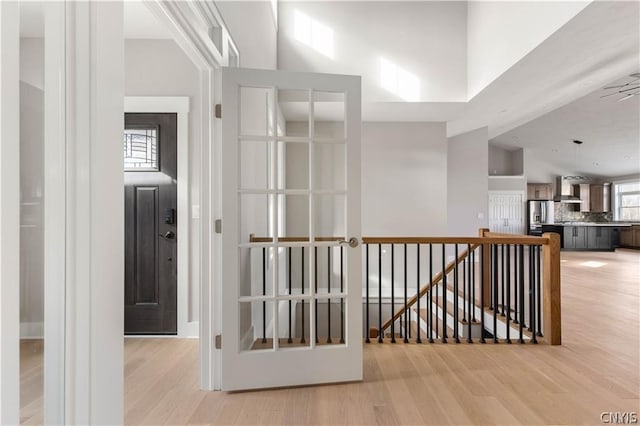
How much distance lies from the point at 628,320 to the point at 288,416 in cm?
374

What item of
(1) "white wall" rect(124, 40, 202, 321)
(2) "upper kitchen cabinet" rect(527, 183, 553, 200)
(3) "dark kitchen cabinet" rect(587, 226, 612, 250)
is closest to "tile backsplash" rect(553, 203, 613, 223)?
(2) "upper kitchen cabinet" rect(527, 183, 553, 200)

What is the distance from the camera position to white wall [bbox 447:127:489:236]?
7391mm

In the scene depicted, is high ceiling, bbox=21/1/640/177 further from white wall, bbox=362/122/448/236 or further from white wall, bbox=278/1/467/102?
white wall, bbox=362/122/448/236

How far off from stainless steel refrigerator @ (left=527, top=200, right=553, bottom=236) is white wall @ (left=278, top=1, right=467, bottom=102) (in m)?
9.12

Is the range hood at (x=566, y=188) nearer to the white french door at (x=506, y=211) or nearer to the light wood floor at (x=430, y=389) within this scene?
the white french door at (x=506, y=211)

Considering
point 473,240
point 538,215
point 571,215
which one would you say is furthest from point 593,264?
point 473,240

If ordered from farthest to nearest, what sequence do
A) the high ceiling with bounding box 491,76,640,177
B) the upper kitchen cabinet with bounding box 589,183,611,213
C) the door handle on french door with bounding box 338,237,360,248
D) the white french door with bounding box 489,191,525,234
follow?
the upper kitchen cabinet with bounding box 589,183,611,213
the white french door with bounding box 489,191,525,234
the high ceiling with bounding box 491,76,640,177
the door handle on french door with bounding box 338,237,360,248

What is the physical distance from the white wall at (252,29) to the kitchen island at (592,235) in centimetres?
1107

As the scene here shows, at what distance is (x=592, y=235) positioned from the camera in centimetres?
1093

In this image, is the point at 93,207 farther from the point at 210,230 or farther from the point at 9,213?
the point at 210,230

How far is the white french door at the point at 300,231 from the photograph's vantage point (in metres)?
2.13

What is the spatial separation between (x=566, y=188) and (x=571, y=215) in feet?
3.53

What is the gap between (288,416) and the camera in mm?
1864

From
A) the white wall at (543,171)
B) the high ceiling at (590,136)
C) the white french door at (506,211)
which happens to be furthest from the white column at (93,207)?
the white wall at (543,171)
